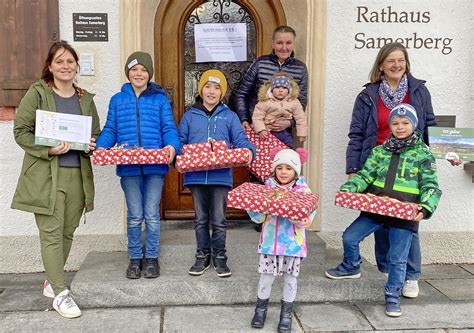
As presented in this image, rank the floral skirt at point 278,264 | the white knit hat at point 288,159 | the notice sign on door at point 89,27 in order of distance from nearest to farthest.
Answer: the white knit hat at point 288,159
the floral skirt at point 278,264
the notice sign on door at point 89,27

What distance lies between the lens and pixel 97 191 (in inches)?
184

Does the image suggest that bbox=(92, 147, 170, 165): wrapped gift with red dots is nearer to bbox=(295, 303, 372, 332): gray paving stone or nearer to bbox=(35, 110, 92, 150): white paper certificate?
bbox=(35, 110, 92, 150): white paper certificate

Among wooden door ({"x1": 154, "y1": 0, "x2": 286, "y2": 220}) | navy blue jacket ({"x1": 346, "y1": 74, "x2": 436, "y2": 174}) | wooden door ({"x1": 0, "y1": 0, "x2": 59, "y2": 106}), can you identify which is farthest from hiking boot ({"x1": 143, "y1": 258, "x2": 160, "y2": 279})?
wooden door ({"x1": 0, "y1": 0, "x2": 59, "y2": 106})

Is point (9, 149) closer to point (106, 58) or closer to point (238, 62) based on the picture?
point (106, 58)

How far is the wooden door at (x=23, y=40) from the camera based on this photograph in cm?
434

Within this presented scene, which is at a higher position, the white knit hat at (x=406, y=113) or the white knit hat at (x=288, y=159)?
the white knit hat at (x=406, y=113)

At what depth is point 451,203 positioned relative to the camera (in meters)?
4.96

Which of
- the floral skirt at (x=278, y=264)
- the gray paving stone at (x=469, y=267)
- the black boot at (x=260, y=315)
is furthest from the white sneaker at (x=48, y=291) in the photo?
the gray paving stone at (x=469, y=267)

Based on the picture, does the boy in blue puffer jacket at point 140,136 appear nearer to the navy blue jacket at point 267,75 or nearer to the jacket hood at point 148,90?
→ the jacket hood at point 148,90

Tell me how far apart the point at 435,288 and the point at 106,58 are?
357cm

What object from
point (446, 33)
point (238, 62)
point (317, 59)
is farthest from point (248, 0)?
point (446, 33)

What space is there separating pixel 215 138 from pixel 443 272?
2655mm

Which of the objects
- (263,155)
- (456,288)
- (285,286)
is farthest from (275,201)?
(456,288)

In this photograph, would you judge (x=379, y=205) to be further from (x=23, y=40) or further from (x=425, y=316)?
(x=23, y=40)
